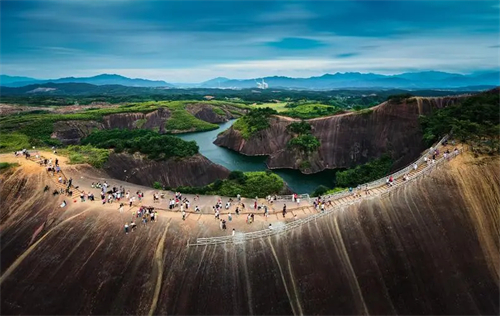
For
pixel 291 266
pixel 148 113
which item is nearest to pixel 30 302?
pixel 291 266

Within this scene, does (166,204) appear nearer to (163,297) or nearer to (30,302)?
(163,297)

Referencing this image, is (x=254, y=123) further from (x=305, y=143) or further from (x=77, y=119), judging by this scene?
(x=77, y=119)

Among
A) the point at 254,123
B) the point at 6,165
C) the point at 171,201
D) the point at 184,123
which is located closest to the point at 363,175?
the point at 171,201

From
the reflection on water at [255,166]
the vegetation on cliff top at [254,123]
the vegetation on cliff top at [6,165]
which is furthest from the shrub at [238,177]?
the vegetation on cliff top at [254,123]

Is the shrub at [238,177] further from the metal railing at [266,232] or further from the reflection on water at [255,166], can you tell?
the metal railing at [266,232]

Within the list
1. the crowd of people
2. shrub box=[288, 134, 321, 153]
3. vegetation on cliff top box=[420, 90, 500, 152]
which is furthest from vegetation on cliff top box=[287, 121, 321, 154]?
the crowd of people

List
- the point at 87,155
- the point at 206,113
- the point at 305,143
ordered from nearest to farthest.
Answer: the point at 87,155
the point at 305,143
the point at 206,113
